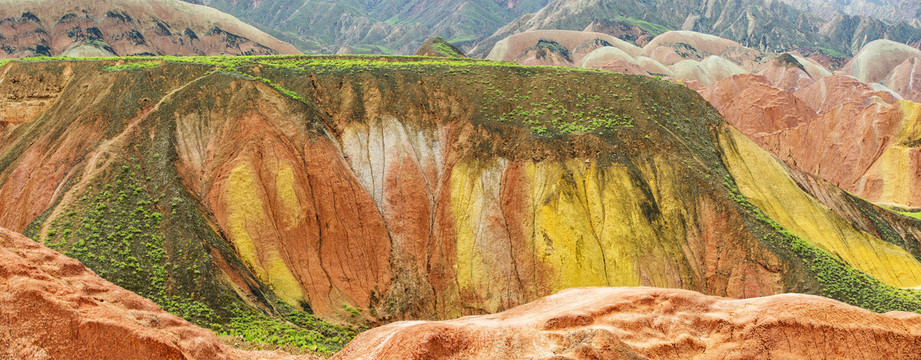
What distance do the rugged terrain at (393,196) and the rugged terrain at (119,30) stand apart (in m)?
81.0

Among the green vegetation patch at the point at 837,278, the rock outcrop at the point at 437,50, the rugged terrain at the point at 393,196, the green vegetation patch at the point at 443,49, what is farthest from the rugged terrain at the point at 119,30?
the green vegetation patch at the point at 837,278

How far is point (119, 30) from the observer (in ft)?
368

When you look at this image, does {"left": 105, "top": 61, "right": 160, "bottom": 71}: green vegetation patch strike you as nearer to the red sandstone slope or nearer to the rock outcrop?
the rock outcrop

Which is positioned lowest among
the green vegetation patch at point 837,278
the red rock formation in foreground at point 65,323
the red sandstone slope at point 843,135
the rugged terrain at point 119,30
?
the green vegetation patch at point 837,278

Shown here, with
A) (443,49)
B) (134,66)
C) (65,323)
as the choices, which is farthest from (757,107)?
(65,323)

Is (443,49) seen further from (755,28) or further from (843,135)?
(755,28)

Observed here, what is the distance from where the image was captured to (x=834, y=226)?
36344 millimetres

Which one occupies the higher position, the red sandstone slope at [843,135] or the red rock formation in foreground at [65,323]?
the red sandstone slope at [843,135]

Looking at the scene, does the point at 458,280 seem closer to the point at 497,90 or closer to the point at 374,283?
the point at 374,283

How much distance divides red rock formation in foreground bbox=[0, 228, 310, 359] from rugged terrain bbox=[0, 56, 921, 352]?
8.45 m

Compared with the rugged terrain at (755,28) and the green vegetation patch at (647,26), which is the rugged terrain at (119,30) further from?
the green vegetation patch at (647,26)

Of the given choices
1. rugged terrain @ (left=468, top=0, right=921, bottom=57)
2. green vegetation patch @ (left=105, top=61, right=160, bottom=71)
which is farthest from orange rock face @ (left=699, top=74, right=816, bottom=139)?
rugged terrain @ (left=468, top=0, right=921, bottom=57)

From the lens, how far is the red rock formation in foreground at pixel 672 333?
16000 millimetres

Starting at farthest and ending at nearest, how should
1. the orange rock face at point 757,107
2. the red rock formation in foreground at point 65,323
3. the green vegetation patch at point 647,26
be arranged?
1. the green vegetation patch at point 647,26
2. the orange rock face at point 757,107
3. the red rock formation in foreground at point 65,323
